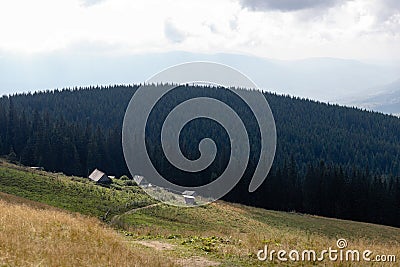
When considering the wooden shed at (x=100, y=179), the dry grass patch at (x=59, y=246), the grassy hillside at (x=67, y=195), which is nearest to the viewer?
the dry grass patch at (x=59, y=246)

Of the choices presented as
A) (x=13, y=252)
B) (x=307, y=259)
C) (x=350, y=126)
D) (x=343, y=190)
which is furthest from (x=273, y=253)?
(x=350, y=126)

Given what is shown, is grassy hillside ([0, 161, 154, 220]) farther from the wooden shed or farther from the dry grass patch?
the wooden shed

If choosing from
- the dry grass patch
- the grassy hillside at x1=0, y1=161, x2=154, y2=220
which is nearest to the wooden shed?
the grassy hillside at x1=0, y1=161, x2=154, y2=220

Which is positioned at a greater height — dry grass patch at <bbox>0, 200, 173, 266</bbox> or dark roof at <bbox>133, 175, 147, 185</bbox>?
dry grass patch at <bbox>0, 200, 173, 266</bbox>

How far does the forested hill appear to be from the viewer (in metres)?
75.2

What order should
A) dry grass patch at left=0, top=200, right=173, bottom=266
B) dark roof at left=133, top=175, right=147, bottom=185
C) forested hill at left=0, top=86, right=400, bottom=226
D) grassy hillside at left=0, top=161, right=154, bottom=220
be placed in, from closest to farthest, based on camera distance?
dry grass patch at left=0, top=200, right=173, bottom=266
grassy hillside at left=0, top=161, right=154, bottom=220
dark roof at left=133, top=175, right=147, bottom=185
forested hill at left=0, top=86, right=400, bottom=226

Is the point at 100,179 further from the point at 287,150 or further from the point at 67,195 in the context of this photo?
the point at 287,150

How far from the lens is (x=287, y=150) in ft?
457

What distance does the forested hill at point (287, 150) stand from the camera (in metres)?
75.2

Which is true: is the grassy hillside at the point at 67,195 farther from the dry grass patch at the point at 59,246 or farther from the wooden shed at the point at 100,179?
the wooden shed at the point at 100,179

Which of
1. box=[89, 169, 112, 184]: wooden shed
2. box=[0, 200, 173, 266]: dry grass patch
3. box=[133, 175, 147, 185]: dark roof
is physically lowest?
box=[89, 169, 112, 184]: wooden shed

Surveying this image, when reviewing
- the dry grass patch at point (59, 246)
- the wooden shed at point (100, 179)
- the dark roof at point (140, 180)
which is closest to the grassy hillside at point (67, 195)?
the dark roof at point (140, 180)

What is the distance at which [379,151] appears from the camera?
156 m


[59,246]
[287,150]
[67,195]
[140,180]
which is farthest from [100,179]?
[287,150]
